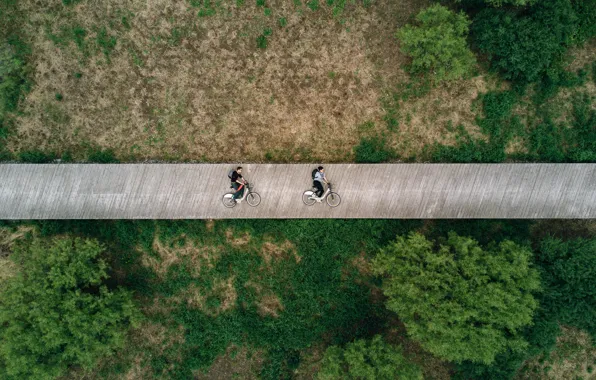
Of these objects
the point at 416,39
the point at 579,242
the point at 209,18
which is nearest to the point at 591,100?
the point at 579,242

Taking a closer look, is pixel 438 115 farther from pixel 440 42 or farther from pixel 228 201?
pixel 228 201

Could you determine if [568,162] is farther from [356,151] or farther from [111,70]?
[111,70]

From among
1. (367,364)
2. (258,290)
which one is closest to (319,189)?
(258,290)

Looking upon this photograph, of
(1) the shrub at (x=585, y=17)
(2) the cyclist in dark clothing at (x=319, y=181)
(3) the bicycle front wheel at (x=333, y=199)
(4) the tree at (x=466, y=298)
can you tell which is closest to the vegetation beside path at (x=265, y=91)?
(1) the shrub at (x=585, y=17)

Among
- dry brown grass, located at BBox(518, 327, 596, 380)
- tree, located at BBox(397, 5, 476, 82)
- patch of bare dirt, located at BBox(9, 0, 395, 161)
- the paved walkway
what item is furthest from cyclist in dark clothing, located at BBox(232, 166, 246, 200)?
dry brown grass, located at BBox(518, 327, 596, 380)

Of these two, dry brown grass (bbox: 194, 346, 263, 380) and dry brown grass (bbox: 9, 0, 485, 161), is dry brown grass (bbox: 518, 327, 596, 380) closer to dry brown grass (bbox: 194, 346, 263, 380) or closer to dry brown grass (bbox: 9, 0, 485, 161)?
dry brown grass (bbox: 9, 0, 485, 161)

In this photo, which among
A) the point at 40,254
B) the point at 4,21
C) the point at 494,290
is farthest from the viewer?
the point at 4,21
